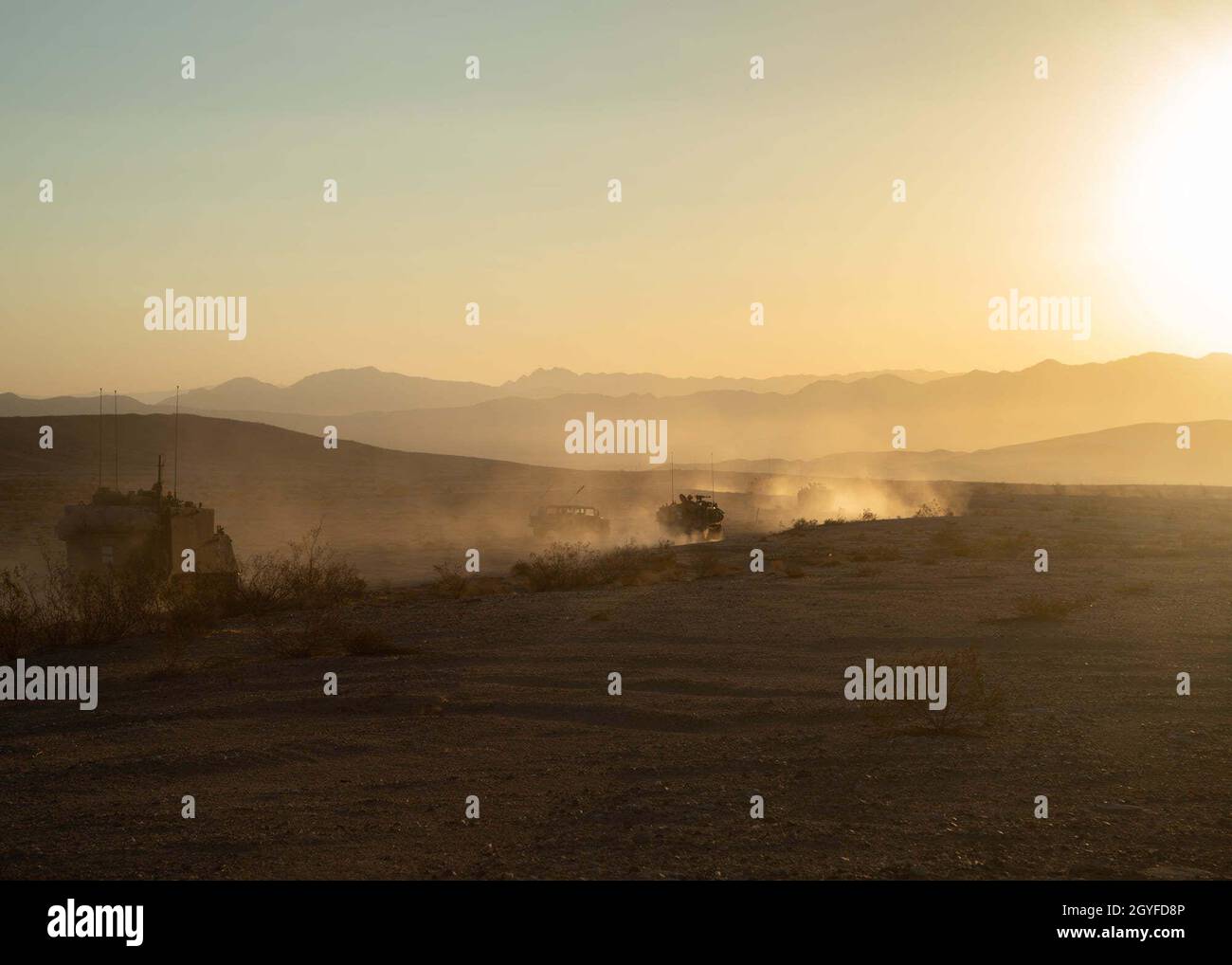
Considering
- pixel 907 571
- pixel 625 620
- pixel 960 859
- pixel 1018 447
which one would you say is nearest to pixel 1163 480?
pixel 1018 447

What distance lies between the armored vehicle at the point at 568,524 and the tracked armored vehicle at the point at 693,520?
8.96ft

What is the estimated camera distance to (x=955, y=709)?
39.0 ft

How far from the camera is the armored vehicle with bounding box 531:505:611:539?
46562 millimetres

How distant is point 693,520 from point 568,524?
5.20 metres

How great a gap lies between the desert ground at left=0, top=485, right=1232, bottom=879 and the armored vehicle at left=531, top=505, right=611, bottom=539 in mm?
25319

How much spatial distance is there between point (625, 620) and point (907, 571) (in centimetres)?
1089

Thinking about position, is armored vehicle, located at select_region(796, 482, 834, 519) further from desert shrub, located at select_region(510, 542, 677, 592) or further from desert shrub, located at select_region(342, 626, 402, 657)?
desert shrub, located at select_region(342, 626, 402, 657)

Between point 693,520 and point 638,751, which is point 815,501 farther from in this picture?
point 638,751

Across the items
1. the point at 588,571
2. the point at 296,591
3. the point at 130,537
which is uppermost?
the point at 130,537

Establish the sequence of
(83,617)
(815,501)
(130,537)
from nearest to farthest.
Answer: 1. (83,617)
2. (130,537)
3. (815,501)

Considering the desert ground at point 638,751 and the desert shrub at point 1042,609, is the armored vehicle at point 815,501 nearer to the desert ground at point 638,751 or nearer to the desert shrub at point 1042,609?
the desert shrub at point 1042,609

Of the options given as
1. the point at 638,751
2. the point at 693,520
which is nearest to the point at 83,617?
the point at 638,751

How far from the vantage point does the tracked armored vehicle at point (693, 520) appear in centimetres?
4700
